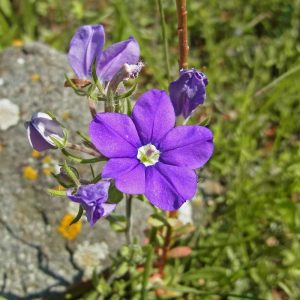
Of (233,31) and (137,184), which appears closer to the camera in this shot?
(137,184)

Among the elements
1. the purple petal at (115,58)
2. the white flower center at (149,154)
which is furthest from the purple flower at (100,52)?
the white flower center at (149,154)

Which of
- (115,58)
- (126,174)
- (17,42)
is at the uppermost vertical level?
(17,42)

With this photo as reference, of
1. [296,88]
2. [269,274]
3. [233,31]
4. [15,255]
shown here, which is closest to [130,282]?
[15,255]

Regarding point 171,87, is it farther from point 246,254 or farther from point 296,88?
point 296,88

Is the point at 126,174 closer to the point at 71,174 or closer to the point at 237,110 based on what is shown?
the point at 71,174

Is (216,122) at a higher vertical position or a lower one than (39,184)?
higher

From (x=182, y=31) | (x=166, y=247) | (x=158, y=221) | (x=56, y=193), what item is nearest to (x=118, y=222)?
(x=158, y=221)

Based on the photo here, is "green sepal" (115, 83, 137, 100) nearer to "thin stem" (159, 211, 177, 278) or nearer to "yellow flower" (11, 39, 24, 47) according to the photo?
"thin stem" (159, 211, 177, 278)
